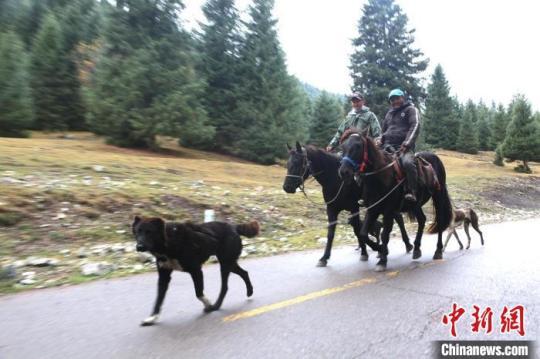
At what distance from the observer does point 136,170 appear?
1886 cm

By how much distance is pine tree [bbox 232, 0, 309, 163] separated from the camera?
1404 inches

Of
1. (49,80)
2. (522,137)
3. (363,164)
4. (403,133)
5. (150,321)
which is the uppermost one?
(49,80)

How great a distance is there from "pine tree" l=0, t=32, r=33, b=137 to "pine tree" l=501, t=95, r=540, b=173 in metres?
46.3

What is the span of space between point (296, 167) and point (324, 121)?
123 ft

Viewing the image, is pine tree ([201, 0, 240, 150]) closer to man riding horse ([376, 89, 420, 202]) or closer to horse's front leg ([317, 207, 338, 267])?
man riding horse ([376, 89, 420, 202])

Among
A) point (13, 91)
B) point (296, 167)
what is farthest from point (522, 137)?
point (13, 91)

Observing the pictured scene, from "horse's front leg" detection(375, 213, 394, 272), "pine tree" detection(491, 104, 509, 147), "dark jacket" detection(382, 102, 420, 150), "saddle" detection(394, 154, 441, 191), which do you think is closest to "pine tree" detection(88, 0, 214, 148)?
"dark jacket" detection(382, 102, 420, 150)

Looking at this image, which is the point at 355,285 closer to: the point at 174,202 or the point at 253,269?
the point at 253,269

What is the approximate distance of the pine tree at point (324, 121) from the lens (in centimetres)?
4522

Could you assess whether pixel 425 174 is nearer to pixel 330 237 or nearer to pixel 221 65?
→ pixel 330 237

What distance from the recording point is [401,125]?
31.5 feet

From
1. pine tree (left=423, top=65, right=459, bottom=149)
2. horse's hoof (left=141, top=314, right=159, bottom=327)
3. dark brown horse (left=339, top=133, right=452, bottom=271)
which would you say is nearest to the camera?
horse's hoof (left=141, top=314, right=159, bottom=327)

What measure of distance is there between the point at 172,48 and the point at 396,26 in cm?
2327

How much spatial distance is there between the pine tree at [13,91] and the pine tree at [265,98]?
15.3 meters
